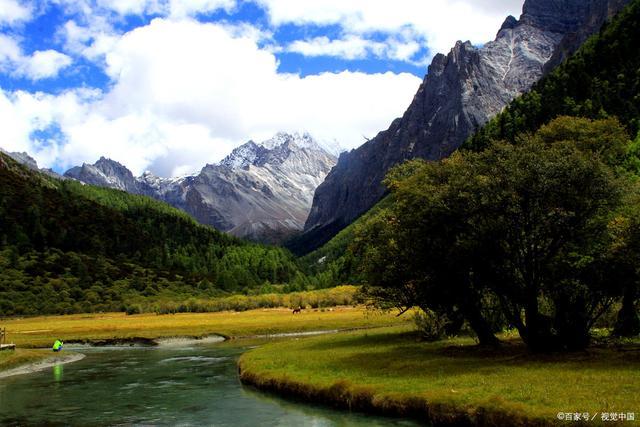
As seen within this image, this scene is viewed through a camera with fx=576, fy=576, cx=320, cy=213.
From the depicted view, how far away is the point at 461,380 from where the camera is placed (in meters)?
33.8

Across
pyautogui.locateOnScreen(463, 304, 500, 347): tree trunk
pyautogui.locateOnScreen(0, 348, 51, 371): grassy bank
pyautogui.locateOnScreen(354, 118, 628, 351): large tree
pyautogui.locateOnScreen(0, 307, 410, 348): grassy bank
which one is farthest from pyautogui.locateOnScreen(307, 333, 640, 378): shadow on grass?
pyautogui.locateOnScreen(0, 307, 410, 348): grassy bank

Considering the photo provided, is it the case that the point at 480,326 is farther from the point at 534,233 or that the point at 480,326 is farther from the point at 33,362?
the point at 33,362

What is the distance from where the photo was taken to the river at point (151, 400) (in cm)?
3475

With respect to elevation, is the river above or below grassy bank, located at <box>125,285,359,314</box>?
below

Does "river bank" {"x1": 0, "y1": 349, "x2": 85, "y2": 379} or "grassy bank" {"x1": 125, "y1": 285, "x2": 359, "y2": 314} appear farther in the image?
"grassy bank" {"x1": 125, "y1": 285, "x2": 359, "y2": 314}

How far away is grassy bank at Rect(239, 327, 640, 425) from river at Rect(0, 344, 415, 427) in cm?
153

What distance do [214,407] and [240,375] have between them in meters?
13.2

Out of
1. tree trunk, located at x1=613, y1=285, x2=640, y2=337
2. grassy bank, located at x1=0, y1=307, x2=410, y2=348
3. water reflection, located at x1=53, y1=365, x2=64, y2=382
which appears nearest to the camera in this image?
tree trunk, located at x1=613, y1=285, x2=640, y2=337

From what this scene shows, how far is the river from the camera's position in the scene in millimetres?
34750

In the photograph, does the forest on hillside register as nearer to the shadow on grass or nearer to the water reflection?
the shadow on grass

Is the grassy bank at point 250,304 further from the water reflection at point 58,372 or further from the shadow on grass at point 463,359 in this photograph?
the shadow on grass at point 463,359

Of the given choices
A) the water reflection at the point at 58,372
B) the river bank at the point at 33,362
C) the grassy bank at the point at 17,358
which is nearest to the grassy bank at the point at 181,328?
the river bank at the point at 33,362

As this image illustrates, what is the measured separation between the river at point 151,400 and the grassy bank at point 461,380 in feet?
5.02

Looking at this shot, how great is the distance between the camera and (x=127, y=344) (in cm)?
9738
